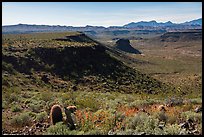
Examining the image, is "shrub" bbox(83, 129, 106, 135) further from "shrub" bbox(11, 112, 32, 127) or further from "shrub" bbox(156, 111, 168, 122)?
"shrub" bbox(11, 112, 32, 127)

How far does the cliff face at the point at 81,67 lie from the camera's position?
97.1 feet

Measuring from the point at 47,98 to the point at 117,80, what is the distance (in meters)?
20.5

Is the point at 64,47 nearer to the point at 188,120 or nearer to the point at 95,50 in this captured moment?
the point at 95,50

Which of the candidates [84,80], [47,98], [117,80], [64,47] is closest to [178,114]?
[47,98]

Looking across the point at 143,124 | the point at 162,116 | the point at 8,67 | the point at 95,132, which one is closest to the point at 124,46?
the point at 8,67

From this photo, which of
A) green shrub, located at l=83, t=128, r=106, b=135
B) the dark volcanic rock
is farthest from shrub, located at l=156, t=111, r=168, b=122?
the dark volcanic rock

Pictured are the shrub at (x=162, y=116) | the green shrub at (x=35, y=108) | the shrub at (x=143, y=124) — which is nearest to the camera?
the shrub at (x=143, y=124)

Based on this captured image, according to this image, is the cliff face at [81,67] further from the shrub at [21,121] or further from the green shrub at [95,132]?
the green shrub at [95,132]

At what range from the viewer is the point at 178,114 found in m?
8.80

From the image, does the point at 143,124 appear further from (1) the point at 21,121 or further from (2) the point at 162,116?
(1) the point at 21,121

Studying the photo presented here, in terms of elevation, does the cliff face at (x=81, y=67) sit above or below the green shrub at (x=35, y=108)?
below

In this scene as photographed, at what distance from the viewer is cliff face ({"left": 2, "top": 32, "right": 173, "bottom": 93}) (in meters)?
29.6

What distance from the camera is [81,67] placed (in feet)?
113

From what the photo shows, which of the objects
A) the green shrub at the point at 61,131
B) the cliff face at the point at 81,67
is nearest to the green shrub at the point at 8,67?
the cliff face at the point at 81,67
